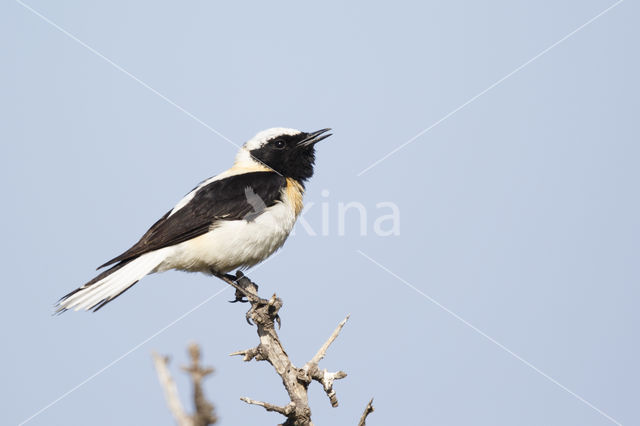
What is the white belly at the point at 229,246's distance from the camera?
6574 mm

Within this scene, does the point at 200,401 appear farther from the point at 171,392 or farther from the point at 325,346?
the point at 325,346

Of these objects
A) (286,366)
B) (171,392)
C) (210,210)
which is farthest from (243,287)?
(171,392)

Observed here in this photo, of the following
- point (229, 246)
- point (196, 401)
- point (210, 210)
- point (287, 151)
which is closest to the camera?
point (196, 401)

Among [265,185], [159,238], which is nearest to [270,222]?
[265,185]

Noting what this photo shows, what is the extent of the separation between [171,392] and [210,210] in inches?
193

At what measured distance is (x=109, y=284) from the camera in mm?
6086

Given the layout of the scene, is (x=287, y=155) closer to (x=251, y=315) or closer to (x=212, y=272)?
(x=212, y=272)

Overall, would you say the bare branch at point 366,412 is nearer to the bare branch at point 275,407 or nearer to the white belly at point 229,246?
the bare branch at point 275,407

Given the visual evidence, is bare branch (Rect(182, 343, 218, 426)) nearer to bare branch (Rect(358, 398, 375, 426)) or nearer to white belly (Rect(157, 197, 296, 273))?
bare branch (Rect(358, 398, 375, 426))

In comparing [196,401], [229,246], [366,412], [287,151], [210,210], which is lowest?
[196,401]

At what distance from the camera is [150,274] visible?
6.52 m

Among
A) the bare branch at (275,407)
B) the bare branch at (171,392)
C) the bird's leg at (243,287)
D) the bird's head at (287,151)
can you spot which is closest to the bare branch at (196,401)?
the bare branch at (171,392)

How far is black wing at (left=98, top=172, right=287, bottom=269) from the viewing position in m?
6.52

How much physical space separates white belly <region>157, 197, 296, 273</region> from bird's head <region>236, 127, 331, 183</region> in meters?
1.11
